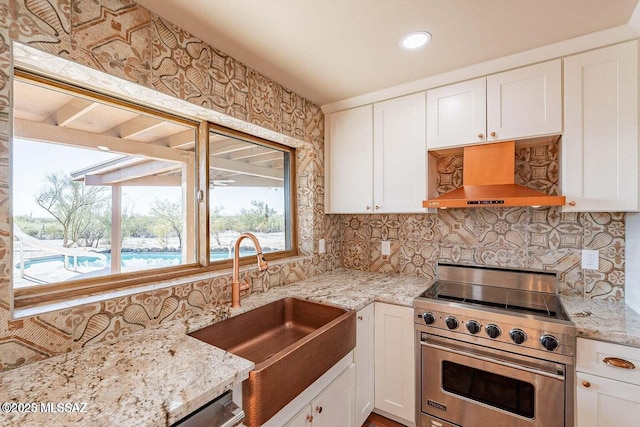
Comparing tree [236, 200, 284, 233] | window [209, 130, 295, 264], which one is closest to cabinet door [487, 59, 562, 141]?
window [209, 130, 295, 264]

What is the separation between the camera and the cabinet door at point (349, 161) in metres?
2.25

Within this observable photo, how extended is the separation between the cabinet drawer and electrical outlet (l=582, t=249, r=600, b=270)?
649mm

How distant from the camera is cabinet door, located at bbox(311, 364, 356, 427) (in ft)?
4.28

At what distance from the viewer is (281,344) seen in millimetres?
1601

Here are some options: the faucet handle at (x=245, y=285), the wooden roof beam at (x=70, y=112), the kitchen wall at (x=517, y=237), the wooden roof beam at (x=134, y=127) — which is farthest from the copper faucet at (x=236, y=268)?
the kitchen wall at (x=517, y=237)

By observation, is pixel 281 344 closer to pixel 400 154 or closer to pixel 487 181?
pixel 400 154

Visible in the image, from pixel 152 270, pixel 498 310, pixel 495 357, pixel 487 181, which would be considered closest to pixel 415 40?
pixel 487 181

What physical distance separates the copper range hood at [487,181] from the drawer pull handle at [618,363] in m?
0.82

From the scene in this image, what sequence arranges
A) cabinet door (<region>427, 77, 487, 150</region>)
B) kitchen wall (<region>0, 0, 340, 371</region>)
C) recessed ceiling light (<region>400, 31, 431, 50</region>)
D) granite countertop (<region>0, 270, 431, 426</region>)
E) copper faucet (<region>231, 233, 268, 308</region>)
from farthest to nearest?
cabinet door (<region>427, 77, 487, 150</region>) → copper faucet (<region>231, 233, 268, 308</region>) → recessed ceiling light (<region>400, 31, 431, 50</region>) → kitchen wall (<region>0, 0, 340, 371</region>) → granite countertop (<region>0, 270, 431, 426</region>)

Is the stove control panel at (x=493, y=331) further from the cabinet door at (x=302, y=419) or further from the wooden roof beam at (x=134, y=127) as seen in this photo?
the wooden roof beam at (x=134, y=127)

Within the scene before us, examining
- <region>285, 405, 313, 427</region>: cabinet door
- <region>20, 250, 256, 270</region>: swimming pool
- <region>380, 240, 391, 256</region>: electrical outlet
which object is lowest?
<region>285, 405, 313, 427</region>: cabinet door

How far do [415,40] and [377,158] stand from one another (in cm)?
86

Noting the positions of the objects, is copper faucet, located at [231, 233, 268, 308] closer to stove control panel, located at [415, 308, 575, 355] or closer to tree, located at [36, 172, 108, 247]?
tree, located at [36, 172, 108, 247]

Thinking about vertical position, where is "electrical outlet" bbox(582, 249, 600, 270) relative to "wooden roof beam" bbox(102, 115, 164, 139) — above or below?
below
